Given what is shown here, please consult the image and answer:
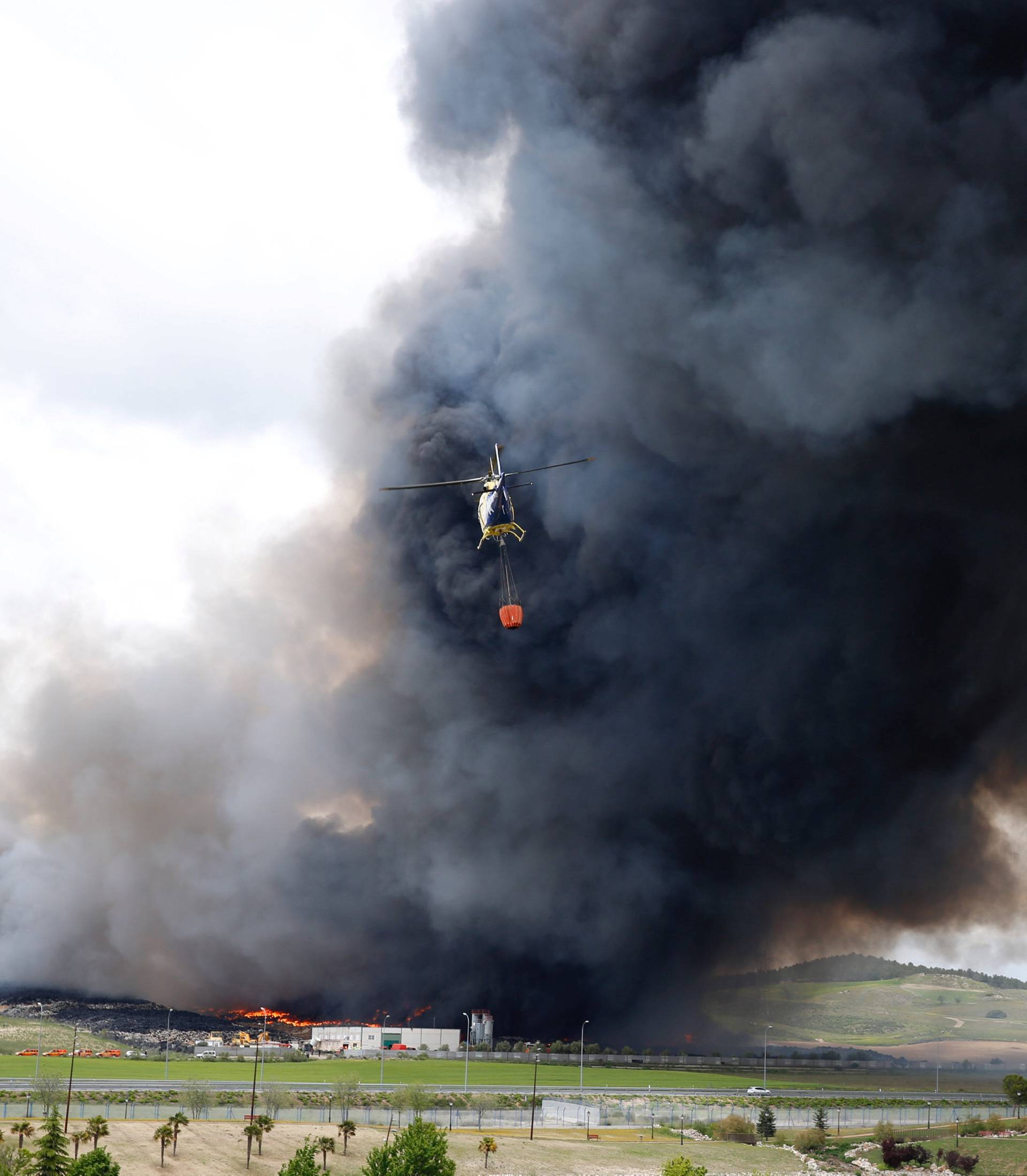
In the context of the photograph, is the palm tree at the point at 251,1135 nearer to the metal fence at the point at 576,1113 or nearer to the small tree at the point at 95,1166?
the metal fence at the point at 576,1113

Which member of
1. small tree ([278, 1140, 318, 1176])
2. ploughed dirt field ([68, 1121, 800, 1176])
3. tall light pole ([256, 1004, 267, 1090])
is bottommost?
ploughed dirt field ([68, 1121, 800, 1176])

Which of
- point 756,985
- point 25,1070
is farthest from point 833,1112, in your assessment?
point 756,985

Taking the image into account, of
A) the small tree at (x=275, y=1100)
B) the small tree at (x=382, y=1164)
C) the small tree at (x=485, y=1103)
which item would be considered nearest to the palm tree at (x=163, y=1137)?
the small tree at (x=382, y=1164)

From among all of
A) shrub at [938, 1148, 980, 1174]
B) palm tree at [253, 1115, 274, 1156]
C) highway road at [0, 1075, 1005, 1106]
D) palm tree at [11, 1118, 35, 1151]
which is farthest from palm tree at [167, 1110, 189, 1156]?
shrub at [938, 1148, 980, 1174]

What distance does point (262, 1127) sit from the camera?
73375 mm

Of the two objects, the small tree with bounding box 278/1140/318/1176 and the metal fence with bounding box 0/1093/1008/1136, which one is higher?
the small tree with bounding box 278/1140/318/1176

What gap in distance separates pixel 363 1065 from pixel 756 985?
74394mm

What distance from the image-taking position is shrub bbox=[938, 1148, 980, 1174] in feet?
253

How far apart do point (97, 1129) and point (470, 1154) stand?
23.1 meters

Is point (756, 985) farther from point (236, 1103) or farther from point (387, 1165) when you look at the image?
point (387, 1165)

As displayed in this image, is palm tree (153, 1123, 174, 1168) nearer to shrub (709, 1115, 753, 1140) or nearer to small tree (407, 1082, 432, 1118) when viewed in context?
small tree (407, 1082, 432, 1118)

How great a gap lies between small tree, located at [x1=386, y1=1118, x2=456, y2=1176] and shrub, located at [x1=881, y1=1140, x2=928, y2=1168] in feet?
112

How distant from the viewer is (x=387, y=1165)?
189 ft

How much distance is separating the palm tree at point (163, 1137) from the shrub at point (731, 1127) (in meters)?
41.8
